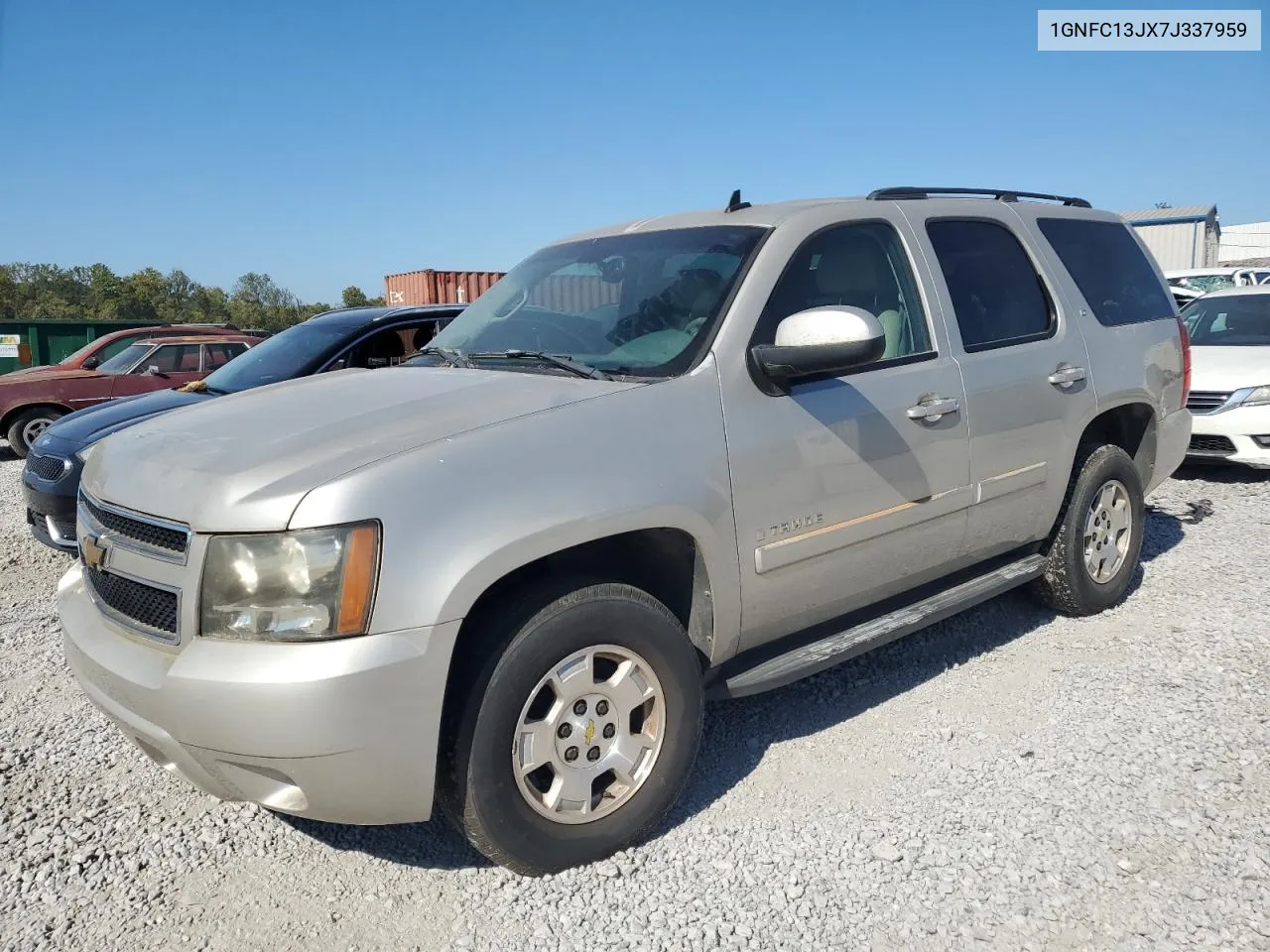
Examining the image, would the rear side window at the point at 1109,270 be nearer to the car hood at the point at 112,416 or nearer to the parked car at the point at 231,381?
the parked car at the point at 231,381

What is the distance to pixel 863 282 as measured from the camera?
11.8ft

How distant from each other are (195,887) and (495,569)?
1.35 metres

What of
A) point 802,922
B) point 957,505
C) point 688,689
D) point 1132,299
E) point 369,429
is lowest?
point 802,922

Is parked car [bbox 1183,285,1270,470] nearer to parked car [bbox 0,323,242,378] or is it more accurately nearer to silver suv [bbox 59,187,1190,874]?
silver suv [bbox 59,187,1190,874]

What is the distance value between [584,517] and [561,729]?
597mm

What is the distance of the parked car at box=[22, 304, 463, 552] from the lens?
217 inches

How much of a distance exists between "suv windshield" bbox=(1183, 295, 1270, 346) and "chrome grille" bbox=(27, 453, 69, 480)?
904cm

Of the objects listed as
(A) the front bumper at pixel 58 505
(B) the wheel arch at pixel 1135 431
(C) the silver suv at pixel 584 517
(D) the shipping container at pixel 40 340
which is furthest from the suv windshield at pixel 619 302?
(D) the shipping container at pixel 40 340

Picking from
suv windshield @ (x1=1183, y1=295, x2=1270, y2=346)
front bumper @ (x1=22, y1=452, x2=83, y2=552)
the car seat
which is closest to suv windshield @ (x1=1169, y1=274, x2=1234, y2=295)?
suv windshield @ (x1=1183, y1=295, x2=1270, y2=346)

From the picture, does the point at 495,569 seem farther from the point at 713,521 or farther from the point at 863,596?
the point at 863,596

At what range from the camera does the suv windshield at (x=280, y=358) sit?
257 inches

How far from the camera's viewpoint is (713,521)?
2.85 m

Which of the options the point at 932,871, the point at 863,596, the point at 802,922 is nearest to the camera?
the point at 802,922

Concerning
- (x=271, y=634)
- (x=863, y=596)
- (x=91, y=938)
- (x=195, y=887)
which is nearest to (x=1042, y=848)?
(x=863, y=596)
